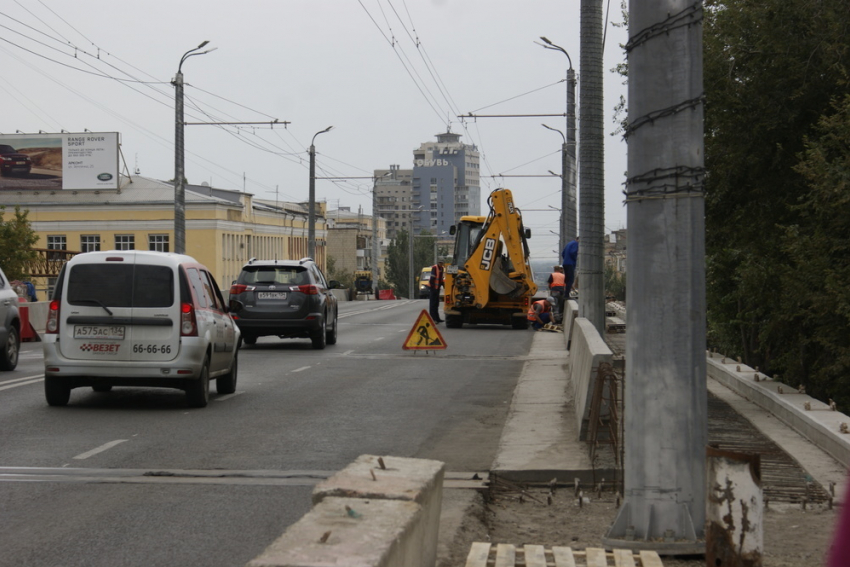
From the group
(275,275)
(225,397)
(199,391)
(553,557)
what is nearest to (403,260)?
(275,275)

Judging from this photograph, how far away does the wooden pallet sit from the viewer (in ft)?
19.6

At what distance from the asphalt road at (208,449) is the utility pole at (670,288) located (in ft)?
7.39

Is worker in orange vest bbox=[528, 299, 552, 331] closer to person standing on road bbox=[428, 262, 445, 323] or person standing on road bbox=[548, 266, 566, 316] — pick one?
person standing on road bbox=[548, 266, 566, 316]

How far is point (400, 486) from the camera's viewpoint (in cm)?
536

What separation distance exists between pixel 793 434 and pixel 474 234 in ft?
78.6

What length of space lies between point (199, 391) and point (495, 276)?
19371mm

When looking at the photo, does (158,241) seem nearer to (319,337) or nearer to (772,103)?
(319,337)

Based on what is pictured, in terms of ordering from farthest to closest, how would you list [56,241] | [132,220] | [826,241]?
1. [56,241]
2. [132,220]
3. [826,241]

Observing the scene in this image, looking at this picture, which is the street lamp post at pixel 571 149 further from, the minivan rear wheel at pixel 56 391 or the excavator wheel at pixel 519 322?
the minivan rear wheel at pixel 56 391

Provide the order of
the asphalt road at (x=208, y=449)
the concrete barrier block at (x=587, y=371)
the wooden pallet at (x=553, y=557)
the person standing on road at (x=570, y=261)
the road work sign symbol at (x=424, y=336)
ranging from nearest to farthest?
1. the wooden pallet at (x=553, y=557)
2. the asphalt road at (x=208, y=449)
3. the concrete barrier block at (x=587, y=371)
4. the road work sign symbol at (x=424, y=336)
5. the person standing on road at (x=570, y=261)

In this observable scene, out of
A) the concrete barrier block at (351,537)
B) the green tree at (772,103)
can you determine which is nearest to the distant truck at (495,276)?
the green tree at (772,103)

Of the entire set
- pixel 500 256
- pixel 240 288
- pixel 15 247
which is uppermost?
pixel 15 247

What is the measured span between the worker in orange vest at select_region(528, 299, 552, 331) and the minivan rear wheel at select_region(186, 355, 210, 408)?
65.5 feet

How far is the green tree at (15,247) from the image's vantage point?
122ft
